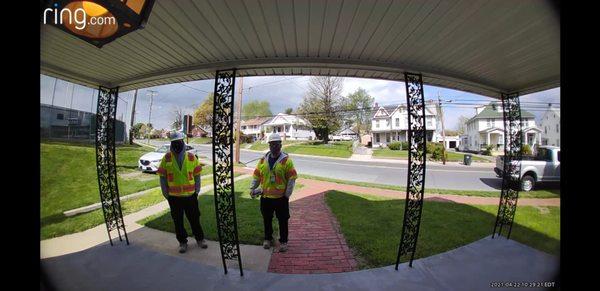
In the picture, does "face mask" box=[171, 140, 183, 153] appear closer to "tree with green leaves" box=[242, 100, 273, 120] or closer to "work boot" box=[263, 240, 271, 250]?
"work boot" box=[263, 240, 271, 250]

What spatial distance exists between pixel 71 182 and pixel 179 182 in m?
7.97

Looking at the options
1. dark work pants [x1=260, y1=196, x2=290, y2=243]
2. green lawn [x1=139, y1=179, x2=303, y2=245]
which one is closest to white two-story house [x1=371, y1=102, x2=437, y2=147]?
green lawn [x1=139, y1=179, x2=303, y2=245]

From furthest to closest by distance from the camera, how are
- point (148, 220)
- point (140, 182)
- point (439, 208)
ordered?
1. point (140, 182)
2. point (439, 208)
3. point (148, 220)

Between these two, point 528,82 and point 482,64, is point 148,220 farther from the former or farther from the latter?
point 528,82

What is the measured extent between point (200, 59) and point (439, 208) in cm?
701

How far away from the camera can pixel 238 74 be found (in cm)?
334

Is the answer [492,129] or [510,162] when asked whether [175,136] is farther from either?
[492,129]

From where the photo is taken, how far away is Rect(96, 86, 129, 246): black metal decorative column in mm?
4133

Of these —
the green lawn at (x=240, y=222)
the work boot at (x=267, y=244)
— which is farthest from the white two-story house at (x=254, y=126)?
the work boot at (x=267, y=244)

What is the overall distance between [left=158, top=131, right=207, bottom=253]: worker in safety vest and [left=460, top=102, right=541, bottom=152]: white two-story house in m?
37.9

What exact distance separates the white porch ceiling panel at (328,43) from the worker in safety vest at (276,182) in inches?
52.3
